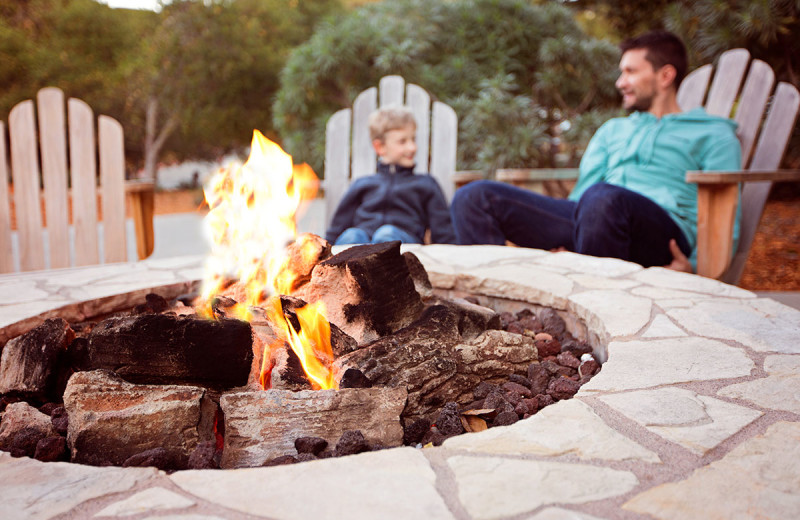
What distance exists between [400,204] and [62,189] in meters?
2.19

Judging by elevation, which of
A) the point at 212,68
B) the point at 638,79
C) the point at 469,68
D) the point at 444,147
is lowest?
the point at 444,147

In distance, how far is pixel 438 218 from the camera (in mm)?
3975

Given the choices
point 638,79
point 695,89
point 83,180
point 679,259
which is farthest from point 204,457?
point 695,89

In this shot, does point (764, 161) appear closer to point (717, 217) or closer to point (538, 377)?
point (717, 217)

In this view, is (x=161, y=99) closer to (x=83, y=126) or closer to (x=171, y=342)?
(x=83, y=126)

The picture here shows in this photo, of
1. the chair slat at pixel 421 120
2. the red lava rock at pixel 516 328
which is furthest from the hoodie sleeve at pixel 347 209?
the red lava rock at pixel 516 328

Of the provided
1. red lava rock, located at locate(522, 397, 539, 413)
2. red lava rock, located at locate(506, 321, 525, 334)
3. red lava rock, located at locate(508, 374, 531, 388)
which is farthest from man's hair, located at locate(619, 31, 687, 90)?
red lava rock, located at locate(522, 397, 539, 413)

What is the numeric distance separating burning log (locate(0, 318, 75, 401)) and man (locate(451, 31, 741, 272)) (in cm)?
239

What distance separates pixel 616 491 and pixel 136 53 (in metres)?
13.7

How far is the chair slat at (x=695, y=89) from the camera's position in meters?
3.95

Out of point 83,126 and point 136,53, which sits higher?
point 136,53

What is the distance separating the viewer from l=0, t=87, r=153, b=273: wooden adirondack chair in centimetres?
366

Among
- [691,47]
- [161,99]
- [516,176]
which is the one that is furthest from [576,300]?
[161,99]

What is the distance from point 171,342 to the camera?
1504mm
